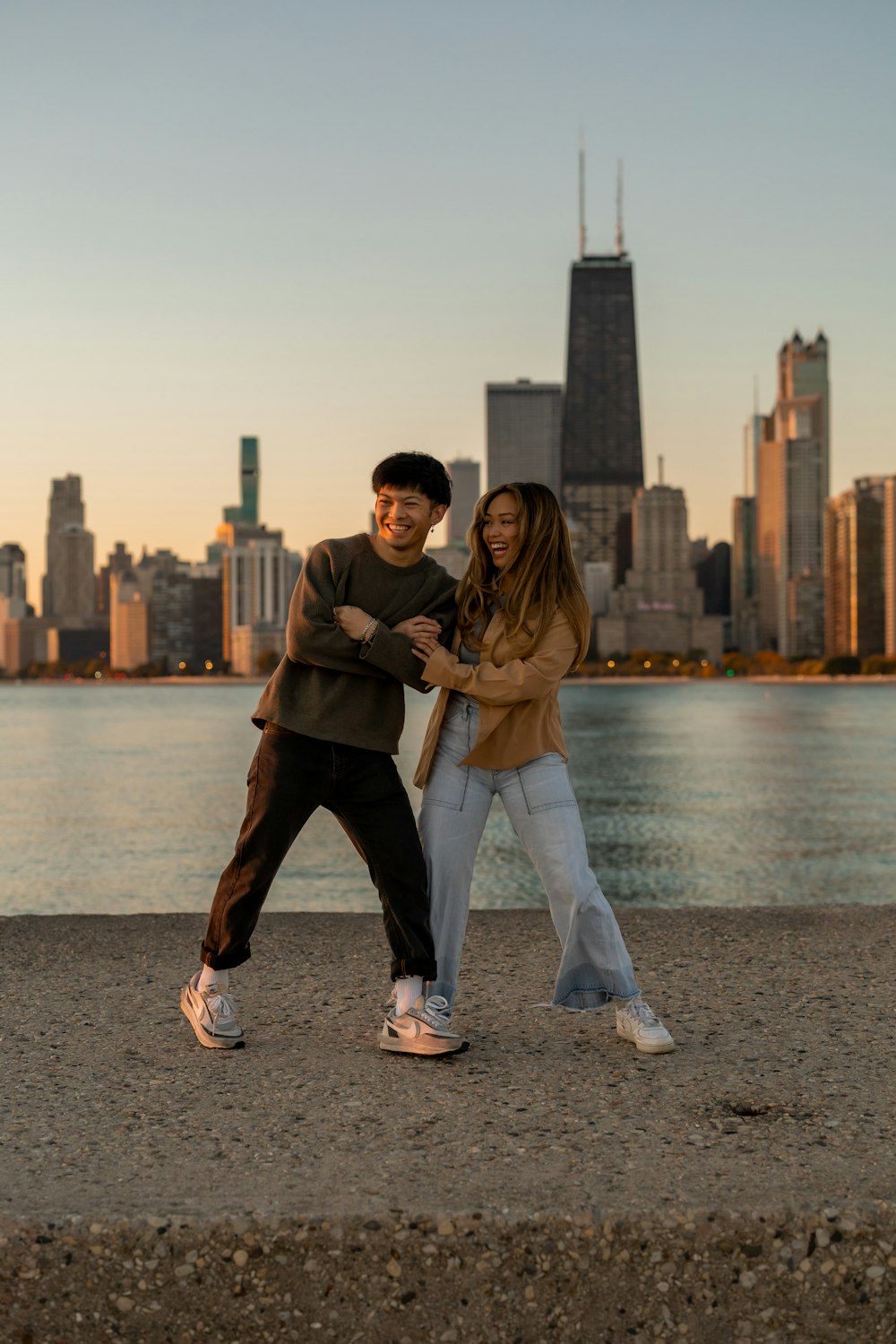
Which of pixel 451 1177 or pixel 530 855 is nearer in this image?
pixel 451 1177

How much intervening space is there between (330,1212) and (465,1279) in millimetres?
347

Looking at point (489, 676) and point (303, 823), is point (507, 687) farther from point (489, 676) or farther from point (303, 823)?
point (303, 823)

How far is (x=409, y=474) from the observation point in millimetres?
4488

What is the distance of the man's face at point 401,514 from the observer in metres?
4.48

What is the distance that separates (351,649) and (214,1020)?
1.39m

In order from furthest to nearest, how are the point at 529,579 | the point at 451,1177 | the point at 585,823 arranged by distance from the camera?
1. the point at 585,823
2. the point at 529,579
3. the point at 451,1177

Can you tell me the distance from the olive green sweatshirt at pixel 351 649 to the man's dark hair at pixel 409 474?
23cm

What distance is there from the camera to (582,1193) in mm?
3229

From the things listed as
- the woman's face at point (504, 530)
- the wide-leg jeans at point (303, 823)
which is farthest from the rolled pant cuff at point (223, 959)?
the woman's face at point (504, 530)

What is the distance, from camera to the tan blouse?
445 cm

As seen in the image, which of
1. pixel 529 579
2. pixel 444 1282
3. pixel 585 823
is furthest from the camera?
pixel 585 823

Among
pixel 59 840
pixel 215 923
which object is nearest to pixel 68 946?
pixel 215 923

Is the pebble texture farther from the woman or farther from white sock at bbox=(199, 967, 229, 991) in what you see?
the woman

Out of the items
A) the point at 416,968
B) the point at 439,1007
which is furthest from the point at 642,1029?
the point at 416,968
